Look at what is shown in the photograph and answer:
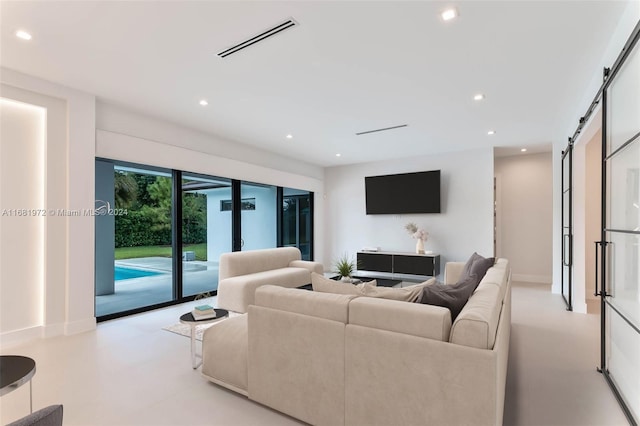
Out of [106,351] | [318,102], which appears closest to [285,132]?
[318,102]

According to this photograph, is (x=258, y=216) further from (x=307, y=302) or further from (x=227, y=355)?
(x=307, y=302)

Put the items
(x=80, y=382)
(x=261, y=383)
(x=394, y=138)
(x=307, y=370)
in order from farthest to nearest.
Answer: (x=394, y=138)
(x=80, y=382)
(x=261, y=383)
(x=307, y=370)

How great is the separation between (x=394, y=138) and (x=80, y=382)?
17.2 ft

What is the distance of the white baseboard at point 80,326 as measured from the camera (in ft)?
12.1

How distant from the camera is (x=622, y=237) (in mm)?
2350

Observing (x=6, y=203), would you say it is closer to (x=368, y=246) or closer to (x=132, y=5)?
(x=132, y=5)

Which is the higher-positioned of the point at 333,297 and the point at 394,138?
the point at 394,138

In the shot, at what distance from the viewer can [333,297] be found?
198cm

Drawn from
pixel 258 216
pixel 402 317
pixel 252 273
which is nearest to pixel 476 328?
pixel 402 317

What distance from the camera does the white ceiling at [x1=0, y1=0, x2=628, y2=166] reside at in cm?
235

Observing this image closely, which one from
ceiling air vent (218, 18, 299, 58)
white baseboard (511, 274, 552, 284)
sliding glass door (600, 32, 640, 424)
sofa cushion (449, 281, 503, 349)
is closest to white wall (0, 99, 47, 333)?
ceiling air vent (218, 18, 299, 58)

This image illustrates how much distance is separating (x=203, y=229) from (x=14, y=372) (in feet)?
13.0

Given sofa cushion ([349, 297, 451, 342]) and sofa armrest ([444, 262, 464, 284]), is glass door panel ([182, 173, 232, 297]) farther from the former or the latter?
sofa cushion ([349, 297, 451, 342])

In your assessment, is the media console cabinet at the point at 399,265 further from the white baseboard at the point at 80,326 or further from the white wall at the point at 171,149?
→ the white baseboard at the point at 80,326
